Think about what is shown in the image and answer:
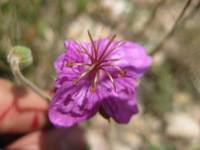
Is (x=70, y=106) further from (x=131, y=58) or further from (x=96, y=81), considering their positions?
(x=131, y=58)

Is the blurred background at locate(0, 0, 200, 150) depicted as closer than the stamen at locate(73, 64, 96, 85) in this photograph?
No

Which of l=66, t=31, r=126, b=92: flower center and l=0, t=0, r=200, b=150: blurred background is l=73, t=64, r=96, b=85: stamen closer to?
l=66, t=31, r=126, b=92: flower center

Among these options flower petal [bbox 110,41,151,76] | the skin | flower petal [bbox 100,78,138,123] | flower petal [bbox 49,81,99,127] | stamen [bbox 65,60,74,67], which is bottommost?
the skin

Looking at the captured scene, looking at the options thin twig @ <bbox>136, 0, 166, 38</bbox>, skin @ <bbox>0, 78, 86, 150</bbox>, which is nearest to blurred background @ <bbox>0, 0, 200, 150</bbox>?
thin twig @ <bbox>136, 0, 166, 38</bbox>

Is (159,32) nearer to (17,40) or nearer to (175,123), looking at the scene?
(175,123)

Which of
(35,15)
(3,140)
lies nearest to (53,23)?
(35,15)

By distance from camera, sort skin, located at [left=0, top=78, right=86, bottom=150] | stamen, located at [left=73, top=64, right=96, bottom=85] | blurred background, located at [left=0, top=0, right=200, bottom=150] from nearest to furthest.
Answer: stamen, located at [left=73, top=64, right=96, bottom=85]
skin, located at [left=0, top=78, right=86, bottom=150]
blurred background, located at [left=0, top=0, right=200, bottom=150]

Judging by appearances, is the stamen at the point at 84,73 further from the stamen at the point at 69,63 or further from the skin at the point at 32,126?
the skin at the point at 32,126
